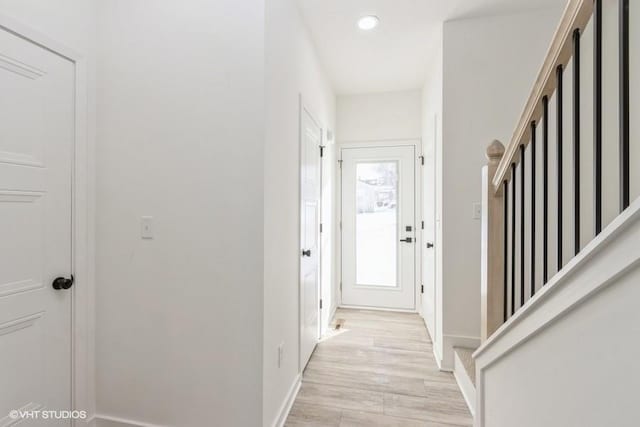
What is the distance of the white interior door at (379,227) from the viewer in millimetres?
3936

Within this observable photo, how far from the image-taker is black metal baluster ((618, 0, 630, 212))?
667 millimetres

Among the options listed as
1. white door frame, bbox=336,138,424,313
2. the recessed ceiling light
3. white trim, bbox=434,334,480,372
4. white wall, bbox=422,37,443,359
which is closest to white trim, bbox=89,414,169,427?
white trim, bbox=434,334,480,372

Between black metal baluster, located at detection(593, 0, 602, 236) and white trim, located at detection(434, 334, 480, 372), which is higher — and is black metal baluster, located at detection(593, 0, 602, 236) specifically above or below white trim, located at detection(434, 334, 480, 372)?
above

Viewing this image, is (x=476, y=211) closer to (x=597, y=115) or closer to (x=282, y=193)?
(x=282, y=193)

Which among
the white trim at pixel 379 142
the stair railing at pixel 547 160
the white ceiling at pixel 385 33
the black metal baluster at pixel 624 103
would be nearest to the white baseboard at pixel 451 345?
the stair railing at pixel 547 160

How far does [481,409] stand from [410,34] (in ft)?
9.00

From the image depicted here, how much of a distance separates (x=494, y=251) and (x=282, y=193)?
118 cm

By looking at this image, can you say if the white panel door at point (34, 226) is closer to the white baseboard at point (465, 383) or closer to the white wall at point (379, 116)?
the white baseboard at point (465, 383)

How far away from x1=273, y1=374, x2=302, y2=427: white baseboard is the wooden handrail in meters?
1.78

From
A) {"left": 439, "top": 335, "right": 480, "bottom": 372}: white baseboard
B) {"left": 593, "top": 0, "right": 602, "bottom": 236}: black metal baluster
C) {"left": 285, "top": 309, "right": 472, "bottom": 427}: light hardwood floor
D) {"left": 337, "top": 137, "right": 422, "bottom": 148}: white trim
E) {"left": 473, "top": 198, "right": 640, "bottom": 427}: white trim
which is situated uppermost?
{"left": 337, "top": 137, "right": 422, "bottom": 148}: white trim

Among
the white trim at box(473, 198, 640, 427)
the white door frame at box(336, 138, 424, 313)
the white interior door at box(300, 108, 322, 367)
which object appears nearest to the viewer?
the white trim at box(473, 198, 640, 427)

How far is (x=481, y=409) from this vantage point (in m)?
1.40

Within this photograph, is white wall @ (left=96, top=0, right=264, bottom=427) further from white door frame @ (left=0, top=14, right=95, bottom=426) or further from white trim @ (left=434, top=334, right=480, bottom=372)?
white trim @ (left=434, top=334, right=480, bottom=372)

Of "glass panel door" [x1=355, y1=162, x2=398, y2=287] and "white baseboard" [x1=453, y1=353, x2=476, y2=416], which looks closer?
"white baseboard" [x1=453, y1=353, x2=476, y2=416]
